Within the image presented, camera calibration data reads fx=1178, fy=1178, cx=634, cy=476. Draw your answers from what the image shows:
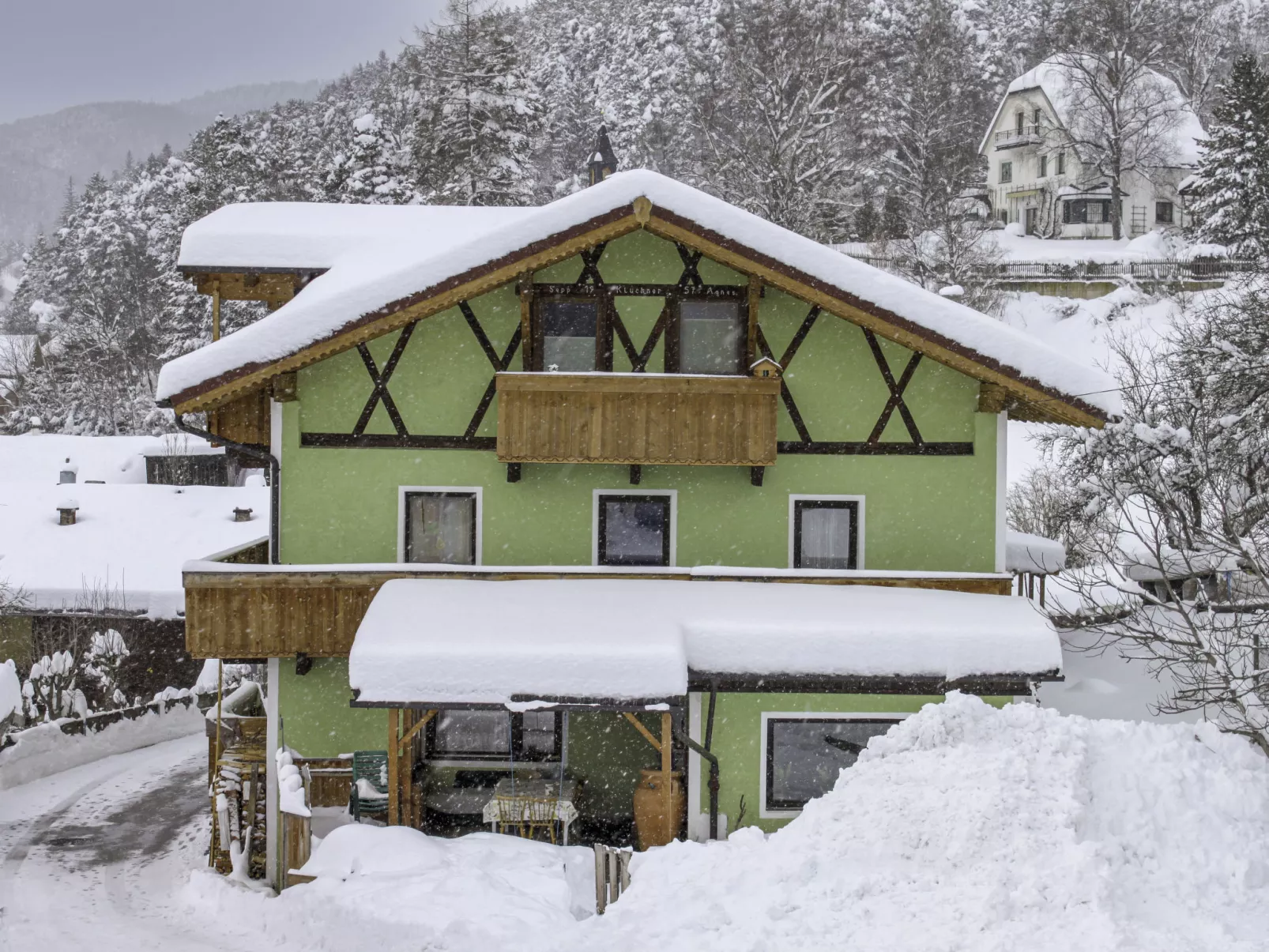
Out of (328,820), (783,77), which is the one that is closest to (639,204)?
(328,820)

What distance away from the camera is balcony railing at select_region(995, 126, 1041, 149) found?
2522 inches

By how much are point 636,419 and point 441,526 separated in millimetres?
3250

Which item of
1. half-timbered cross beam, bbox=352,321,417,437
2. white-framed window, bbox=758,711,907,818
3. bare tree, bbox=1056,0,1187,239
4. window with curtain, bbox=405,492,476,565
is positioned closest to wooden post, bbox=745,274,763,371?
window with curtain, bbox=405,492,476,565

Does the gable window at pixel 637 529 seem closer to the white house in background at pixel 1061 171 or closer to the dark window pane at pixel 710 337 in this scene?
the dark window pane at pixel 710 337

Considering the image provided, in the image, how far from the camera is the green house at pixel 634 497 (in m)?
14.8

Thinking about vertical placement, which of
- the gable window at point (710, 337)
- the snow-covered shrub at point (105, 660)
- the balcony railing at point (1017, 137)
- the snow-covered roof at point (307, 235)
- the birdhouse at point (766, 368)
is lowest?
the snow-covered shrub at point (105, 660)

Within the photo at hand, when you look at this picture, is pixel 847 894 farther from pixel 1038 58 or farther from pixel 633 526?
pixel 1038 58

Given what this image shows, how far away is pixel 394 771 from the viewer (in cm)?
1433

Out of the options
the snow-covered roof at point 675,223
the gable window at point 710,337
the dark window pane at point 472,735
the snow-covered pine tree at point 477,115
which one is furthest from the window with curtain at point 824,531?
the snow-covered pine tree at point 477,115

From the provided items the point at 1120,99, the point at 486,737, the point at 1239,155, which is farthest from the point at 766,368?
the point at 1120,99

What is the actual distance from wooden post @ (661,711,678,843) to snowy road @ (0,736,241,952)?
5.23 m

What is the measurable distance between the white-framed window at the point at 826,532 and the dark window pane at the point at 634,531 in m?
1.85

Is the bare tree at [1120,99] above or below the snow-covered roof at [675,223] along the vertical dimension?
above

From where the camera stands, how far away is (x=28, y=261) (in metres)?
96.4
